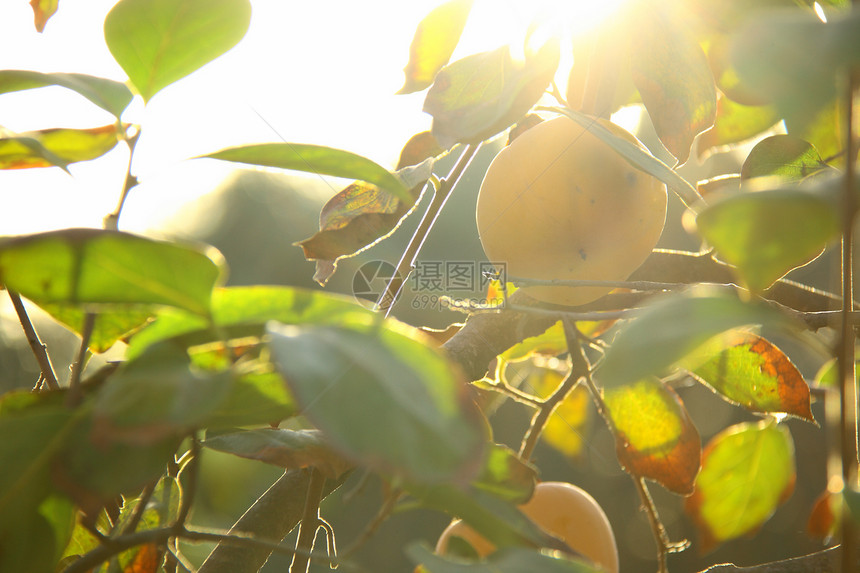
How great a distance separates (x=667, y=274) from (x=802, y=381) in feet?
0.54

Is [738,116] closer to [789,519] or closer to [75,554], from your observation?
[75,554]

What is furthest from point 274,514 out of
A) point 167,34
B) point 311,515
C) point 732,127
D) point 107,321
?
point 732,127

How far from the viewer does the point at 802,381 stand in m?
0.41

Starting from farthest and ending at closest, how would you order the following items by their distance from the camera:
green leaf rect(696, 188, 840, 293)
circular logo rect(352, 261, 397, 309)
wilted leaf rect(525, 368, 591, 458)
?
wilted leaf rect(525, 368, 591, 458), circular logo rect(352, 261, 397, 309), green leaf rect(696, 188, 840, 293)

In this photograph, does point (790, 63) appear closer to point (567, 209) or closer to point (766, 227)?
point (766, 227)

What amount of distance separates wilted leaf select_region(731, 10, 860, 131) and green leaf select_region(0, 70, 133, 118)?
0.22m

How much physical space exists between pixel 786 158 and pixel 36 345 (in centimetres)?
43

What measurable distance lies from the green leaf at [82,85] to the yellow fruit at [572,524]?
0.29m

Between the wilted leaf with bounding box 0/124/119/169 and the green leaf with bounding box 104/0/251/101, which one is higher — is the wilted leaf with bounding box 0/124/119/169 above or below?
below

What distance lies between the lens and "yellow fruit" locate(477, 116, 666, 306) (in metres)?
0.39

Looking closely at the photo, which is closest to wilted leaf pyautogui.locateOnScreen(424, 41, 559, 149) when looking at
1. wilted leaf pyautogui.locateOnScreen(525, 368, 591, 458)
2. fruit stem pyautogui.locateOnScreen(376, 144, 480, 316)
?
fruit stem pyautogui.locateOnScreen(376, 144, 480, 316)

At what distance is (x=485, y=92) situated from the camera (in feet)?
1.14

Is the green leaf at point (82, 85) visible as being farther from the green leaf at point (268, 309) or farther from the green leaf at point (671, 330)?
the green leaf at point (671, 330)

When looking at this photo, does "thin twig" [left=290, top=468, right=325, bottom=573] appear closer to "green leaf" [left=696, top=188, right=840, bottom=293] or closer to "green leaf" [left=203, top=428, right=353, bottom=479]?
"green leaf" [left=203, top=428, right=353, bottom=479]
